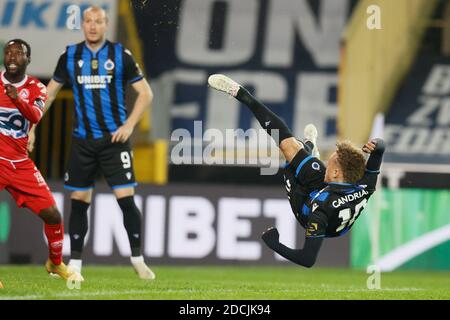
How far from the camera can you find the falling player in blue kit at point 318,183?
6.84 metres

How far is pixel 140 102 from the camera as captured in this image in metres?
7.78

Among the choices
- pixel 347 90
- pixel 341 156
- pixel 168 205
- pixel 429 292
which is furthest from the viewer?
pixel 347 90

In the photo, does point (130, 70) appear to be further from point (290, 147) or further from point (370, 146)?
point (370, 146)

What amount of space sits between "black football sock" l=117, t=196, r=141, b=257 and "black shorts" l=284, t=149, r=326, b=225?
127 centimetres

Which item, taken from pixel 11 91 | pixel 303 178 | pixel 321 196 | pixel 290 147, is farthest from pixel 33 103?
pixel 321 196

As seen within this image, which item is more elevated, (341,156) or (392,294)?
(341,156)

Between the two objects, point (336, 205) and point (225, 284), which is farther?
point (225, 284)

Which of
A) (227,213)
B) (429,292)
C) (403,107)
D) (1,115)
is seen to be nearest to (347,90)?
(403,107)

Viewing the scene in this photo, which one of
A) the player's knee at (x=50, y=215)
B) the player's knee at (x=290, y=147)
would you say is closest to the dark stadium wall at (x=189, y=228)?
the player's knee at (x=50, y=215)

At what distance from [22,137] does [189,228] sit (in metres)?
3.60

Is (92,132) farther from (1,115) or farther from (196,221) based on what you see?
(196,221)

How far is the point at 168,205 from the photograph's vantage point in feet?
35.1

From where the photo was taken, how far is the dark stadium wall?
34.4ft

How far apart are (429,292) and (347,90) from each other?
5472mm
